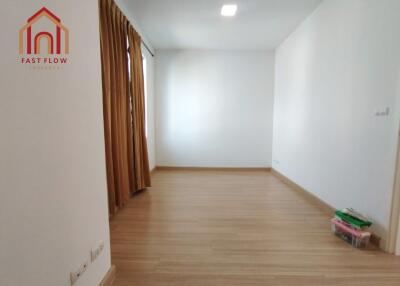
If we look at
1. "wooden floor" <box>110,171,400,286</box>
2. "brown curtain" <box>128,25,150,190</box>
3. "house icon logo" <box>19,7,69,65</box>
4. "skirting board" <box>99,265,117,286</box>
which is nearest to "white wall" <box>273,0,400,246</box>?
"wooden floor" <box>110,171,400,286</box>

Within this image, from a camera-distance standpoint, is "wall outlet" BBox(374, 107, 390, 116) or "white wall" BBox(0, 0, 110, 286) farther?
"wall outlet" BBox(374, 107, 390, 116)

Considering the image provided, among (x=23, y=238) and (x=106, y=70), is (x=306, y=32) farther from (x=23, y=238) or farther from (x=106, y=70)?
(x=23, y=238)

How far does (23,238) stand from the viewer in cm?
78

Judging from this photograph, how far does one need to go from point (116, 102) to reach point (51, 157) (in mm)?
1698

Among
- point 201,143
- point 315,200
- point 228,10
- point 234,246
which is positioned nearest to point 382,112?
point 315,200

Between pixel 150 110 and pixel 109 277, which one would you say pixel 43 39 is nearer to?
pixel 109 277

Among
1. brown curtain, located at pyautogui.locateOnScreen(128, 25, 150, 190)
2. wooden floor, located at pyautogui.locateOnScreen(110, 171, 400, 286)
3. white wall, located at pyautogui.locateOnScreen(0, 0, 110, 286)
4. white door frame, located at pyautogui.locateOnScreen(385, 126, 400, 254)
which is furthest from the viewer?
brown curtain, located at pyautogui.locateOnScreen(128, 25, 150, 190)

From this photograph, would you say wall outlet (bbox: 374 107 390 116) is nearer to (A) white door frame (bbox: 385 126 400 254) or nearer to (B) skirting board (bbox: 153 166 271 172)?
(A) white door frame (bbox: 385 126 400 254)

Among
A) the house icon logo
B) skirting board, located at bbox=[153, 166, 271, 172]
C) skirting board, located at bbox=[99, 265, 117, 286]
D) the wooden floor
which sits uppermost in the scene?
the house icon logo

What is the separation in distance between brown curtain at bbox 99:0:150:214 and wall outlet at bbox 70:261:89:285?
1.17m

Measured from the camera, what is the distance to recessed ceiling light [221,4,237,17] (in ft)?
9.23

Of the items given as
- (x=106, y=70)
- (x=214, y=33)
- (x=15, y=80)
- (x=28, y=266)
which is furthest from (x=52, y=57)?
(x=214, y=33)

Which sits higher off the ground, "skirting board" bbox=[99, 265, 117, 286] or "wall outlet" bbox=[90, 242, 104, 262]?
"wall outlet" bbox=[90, 242, 104, 262]

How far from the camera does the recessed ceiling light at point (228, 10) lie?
111 inches
